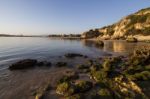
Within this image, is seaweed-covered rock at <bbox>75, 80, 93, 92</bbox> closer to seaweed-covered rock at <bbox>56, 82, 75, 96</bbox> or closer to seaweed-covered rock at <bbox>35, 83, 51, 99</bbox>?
seaweed-covered rock at <bbox>56, 82, 75, 96</bbox>

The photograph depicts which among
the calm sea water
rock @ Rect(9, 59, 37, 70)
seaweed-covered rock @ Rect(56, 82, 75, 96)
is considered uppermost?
seaweed-covered rock @ Rect(56, 82, 75, 96)

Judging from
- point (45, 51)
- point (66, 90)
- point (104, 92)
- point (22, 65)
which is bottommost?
point (45, 51)

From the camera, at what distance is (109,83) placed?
46.2 ft

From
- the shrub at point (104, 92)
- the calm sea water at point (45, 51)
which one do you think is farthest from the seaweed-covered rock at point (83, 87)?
the calm sea water at point (45, 51)

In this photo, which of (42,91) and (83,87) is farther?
(42,91)

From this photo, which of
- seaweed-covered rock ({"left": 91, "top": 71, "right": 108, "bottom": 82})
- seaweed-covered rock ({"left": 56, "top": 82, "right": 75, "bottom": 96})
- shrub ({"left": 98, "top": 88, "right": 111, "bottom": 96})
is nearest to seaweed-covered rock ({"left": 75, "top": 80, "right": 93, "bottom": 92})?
seaweed-covered rock ({"left": 56, "top": 82, "right": 75, "bottom": 96})

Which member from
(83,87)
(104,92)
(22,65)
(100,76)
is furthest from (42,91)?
(22,65)

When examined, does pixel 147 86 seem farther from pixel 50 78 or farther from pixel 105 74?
pixel 50 78

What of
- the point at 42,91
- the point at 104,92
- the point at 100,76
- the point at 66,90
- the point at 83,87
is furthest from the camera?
the point at 100,76

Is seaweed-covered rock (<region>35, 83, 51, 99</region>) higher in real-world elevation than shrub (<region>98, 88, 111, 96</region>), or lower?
lower

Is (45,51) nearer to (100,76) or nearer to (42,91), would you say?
(100,76)

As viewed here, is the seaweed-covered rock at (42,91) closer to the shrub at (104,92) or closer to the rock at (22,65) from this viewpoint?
the shrub at (104,92)

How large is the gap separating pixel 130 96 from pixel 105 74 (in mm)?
4965

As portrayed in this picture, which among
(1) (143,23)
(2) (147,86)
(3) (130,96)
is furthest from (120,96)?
(1) (143,23)
